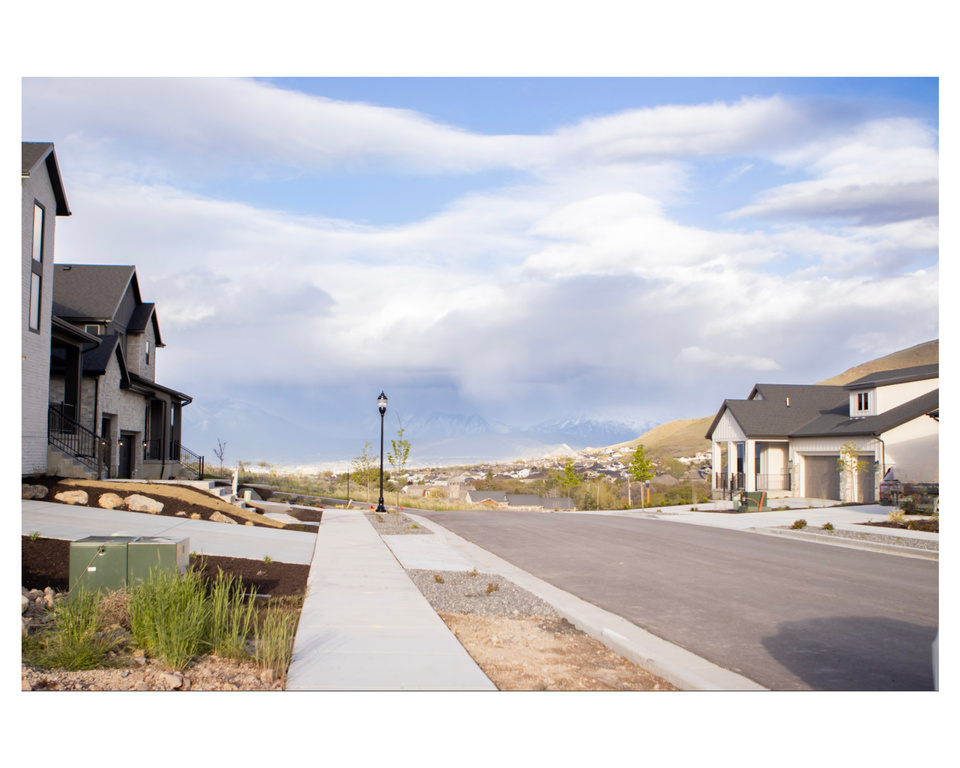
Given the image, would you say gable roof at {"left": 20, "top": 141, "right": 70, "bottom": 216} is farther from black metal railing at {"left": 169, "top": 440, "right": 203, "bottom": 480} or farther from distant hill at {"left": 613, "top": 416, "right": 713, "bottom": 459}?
distant hill at {"left": 613, "top": 416, "right": 713, "bottom": 459}

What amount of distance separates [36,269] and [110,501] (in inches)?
257

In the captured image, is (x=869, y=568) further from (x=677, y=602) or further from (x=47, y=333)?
(x=47, y=333)

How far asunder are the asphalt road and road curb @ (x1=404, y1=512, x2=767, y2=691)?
0.75 feet

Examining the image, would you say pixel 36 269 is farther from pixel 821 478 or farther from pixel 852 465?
pixel 821 478

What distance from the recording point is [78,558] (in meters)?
7.09

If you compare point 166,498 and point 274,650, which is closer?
point 274,650

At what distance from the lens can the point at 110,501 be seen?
51.2 feet

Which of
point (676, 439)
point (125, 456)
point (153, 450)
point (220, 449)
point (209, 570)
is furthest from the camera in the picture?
point (676, 439)

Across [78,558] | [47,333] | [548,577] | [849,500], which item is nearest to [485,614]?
[548,577]

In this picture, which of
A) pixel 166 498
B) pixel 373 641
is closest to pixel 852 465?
pixel 166 498

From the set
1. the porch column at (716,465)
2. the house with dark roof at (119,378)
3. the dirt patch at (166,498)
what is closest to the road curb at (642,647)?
the dirt patch at (166,498)

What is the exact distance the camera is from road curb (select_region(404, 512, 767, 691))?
19.6ft

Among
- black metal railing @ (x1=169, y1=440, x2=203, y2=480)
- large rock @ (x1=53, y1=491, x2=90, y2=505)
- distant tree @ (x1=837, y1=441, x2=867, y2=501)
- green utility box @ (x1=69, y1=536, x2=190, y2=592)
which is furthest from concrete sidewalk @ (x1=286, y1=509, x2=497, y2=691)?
distant tree @ (x1=837, y1=441, x2=867, y2=501)

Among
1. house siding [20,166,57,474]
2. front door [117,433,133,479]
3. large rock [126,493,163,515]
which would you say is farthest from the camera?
front door [117,433,133,479]
